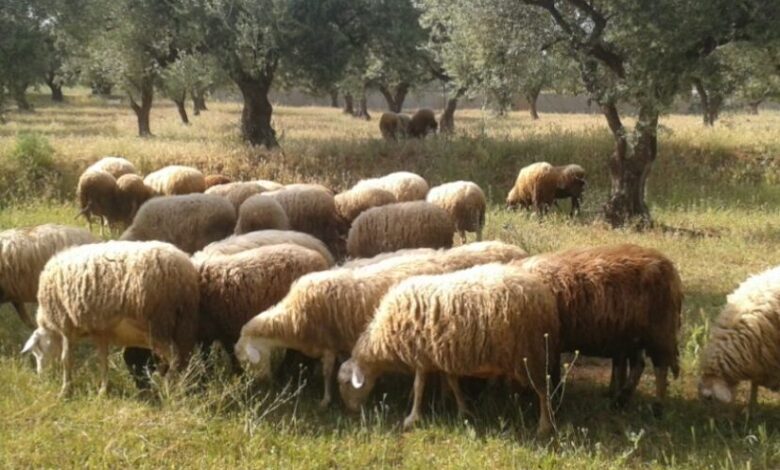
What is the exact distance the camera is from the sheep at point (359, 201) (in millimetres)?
10039

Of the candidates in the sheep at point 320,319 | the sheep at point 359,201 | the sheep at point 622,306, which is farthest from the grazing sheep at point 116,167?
the sheep at point 622,306

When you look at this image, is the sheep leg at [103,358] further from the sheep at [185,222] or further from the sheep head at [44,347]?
the sheep at [185,222]

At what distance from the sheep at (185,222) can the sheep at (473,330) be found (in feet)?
13.4

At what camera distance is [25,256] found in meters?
7.29

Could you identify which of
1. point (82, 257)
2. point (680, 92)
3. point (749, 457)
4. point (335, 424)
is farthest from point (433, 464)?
point (680, 92)

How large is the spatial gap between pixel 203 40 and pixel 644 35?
396 inches

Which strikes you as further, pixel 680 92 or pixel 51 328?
pixel 680 92

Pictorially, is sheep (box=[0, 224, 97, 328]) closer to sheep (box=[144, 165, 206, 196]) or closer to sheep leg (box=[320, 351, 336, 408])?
sheep leg (box=[320, 351, 336, 408])

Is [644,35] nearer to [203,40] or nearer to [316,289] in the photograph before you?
[316,289]

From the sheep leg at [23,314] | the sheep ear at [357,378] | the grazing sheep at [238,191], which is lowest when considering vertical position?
the sheep leg at [23,314]

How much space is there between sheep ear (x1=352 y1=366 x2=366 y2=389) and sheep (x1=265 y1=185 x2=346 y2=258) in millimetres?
4169

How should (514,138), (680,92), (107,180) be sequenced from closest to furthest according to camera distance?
(107,180) < (680,92) < (514,138)

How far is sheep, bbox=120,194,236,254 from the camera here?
8.93 metres

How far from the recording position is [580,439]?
5.21m
